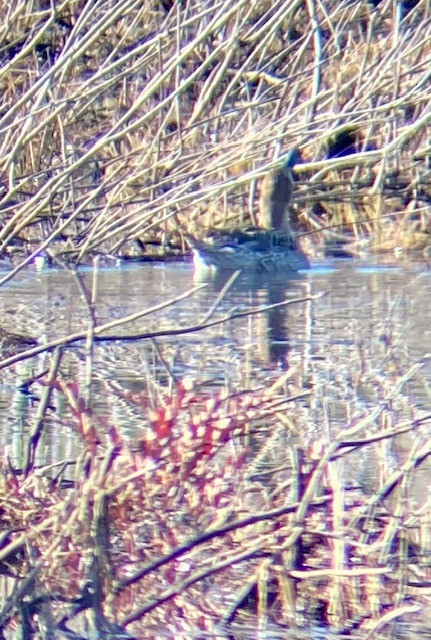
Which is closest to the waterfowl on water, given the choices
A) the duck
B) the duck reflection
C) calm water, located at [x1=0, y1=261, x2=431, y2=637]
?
calm water, located at [x1=0, y1=261, x2=431, y2=637]

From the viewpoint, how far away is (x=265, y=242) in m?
10.4

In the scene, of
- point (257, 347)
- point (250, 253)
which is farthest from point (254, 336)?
point (250, 253)

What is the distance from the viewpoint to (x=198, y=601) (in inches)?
122

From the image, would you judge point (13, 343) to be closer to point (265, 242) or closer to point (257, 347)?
point (257, 347)

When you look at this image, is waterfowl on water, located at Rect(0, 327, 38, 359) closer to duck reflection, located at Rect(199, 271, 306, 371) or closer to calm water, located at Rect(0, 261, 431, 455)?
calm water, located at Rect(0, 261, 431, 455)

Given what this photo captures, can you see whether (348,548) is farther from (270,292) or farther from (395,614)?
(270,292)

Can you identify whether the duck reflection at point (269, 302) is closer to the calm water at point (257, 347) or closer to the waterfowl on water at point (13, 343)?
the calm water at point (257, 347)

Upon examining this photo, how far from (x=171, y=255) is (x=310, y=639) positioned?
7.73 metres

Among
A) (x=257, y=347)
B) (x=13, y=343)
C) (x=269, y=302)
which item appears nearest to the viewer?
(x=13, y=343)

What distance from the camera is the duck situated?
9.88m

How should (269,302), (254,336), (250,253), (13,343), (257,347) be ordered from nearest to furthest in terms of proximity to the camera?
(13,343) < (257,347) < (254,336) < (269,302) < (250,253)

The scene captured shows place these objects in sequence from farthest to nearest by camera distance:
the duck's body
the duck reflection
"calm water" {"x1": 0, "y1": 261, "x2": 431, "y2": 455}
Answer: the duck's body
the duck reflection
"calm water" {"x1": 0, "y1": 261, "x2": 431, "y2": 455}

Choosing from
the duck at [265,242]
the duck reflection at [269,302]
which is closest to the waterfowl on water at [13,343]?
the duck reflection at [269,302]

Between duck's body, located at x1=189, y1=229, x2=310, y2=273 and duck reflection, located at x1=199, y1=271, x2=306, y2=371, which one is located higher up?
duck's body, located at x1=189, y1=229, x2=310, y2=273
